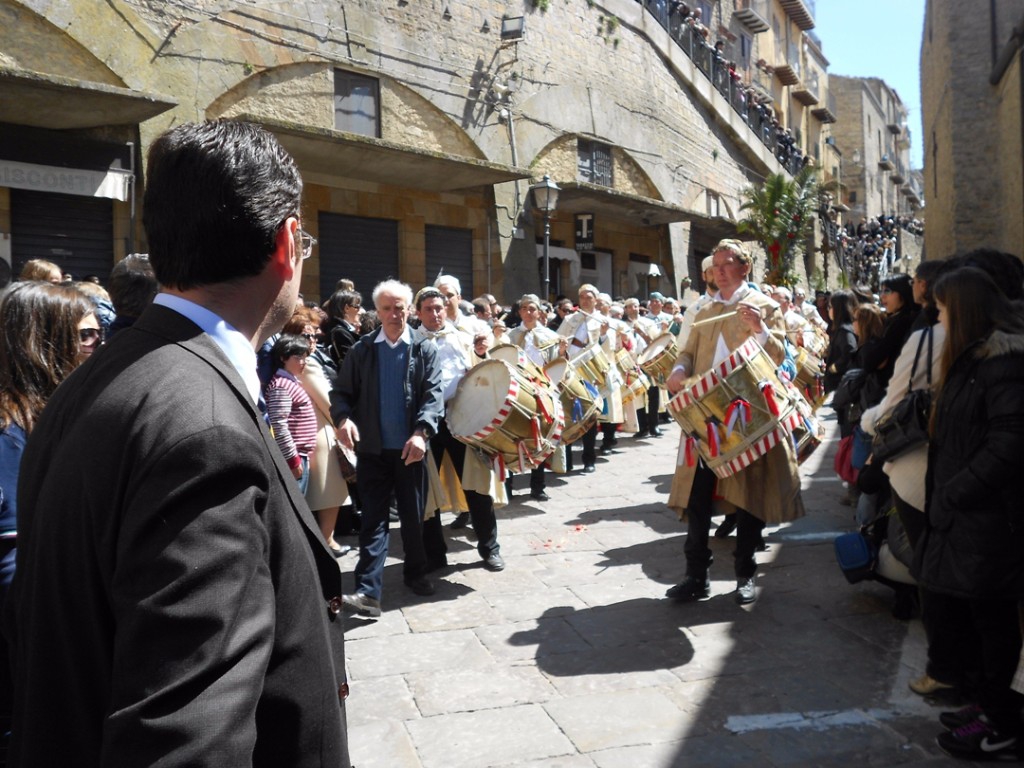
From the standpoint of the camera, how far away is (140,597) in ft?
3.86

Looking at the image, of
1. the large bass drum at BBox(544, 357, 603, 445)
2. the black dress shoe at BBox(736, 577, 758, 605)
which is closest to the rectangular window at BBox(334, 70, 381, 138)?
the large bass drum at BBox(544, 357, 603, 445)

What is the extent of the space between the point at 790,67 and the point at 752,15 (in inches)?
242

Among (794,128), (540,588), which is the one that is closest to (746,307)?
(540,588)

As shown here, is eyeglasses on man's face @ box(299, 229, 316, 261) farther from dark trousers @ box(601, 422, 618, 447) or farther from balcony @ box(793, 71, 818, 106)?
balcony @ box(793, 71, 818, 106)

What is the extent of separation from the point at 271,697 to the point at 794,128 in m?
47.7

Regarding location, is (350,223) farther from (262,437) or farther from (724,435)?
(262,437)

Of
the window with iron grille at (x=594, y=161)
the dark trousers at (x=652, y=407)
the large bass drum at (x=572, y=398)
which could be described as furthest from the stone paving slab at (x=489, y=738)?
the window with iron grille at (x=594, y=161)

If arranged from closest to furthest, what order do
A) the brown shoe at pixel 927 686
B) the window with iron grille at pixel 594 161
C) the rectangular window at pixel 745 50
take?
1. the brown shoe at pixel 927 686
2. the window with iron grille at pixel 594 161
3. the rectangular window at pixel 745 50

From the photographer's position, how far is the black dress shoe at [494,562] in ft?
20.7

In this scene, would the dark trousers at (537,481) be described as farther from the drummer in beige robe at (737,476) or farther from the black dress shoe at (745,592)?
the black dress shoe at (745,592)

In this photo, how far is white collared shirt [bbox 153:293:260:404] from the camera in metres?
1.39

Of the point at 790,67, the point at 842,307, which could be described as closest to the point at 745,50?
the point at 790,67

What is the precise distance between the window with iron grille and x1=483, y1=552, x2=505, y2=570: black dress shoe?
52.4 ft

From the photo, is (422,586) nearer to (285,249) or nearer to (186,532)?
(285,249)
